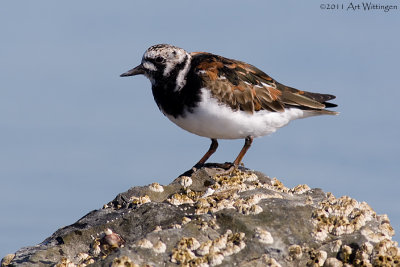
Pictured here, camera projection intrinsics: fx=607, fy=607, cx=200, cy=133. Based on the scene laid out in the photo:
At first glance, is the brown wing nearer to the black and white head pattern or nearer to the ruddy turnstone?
the ruddy turnstone

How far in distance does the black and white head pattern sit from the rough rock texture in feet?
12.3

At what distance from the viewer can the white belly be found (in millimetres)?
11992

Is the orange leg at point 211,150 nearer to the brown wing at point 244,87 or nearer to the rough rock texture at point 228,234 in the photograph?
the brown wing at point 244,87

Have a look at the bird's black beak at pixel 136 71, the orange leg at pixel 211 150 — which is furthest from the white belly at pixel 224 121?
the bird's black beak at pixel 136 71

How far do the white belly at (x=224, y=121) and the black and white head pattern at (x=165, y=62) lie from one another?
84cm

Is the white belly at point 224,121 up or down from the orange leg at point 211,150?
up

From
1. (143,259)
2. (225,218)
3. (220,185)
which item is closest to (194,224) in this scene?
(225,218)

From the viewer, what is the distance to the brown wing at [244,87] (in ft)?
40.2

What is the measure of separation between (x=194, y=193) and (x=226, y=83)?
10.9ft

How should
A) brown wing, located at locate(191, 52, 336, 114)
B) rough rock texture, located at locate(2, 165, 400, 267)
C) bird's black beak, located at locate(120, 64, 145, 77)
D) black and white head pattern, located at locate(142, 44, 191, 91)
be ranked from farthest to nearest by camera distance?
bird's black beak, located at locate(120, 64, 145, 77), black and white head pattern, located at locate(142, 44, 191, 91), brown wing, located at locate(191, 52, 336, 114), rough rock texture, located at locate(2, 165, 400, 267)

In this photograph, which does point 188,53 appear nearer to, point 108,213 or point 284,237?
point 108,213

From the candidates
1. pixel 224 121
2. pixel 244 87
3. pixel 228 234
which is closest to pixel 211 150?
Answer: pixel 224 121

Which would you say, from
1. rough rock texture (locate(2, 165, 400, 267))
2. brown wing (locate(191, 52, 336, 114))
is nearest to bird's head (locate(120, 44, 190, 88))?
brown wing (locate(191, 52, 336, 114))

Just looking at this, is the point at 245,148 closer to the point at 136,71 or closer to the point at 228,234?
the point at 136,71
